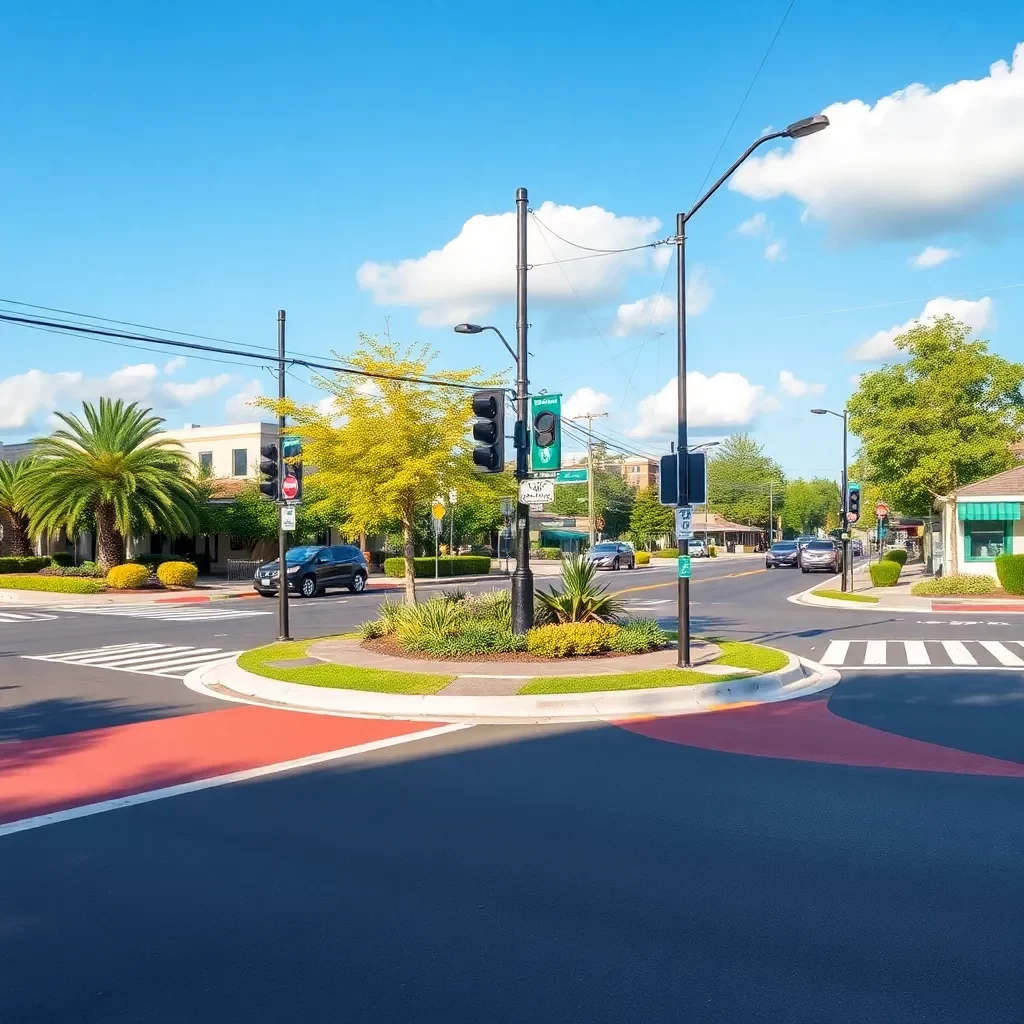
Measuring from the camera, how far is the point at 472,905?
17.1 feet

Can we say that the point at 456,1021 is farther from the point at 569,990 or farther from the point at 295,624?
the point at 295,624

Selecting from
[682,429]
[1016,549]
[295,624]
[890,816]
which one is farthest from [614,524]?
[890,816]

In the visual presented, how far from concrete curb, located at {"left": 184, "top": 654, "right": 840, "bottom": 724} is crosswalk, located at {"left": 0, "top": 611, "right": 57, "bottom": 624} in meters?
15.2

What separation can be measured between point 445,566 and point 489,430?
3425cm

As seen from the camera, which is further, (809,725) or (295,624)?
(295,624)

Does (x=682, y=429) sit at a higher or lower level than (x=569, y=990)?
higher

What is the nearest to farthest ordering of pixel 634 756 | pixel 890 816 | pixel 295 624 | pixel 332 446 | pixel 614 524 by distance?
pixel 890 816
pixel 634 756
pixel 332 446
pixel 295 624
pixel 614 524

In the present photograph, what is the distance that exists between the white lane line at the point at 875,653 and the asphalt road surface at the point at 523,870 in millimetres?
4547

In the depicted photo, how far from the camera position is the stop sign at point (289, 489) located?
56.9 feet

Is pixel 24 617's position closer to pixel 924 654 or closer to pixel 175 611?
pixel 175 611

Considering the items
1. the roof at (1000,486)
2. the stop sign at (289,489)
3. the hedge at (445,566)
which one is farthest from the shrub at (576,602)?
the hedge at (445,566)

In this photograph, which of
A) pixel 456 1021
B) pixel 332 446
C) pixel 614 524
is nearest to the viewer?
pixel 456 1021

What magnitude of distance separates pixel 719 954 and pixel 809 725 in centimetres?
612

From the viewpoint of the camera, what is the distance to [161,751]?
9289 mm
